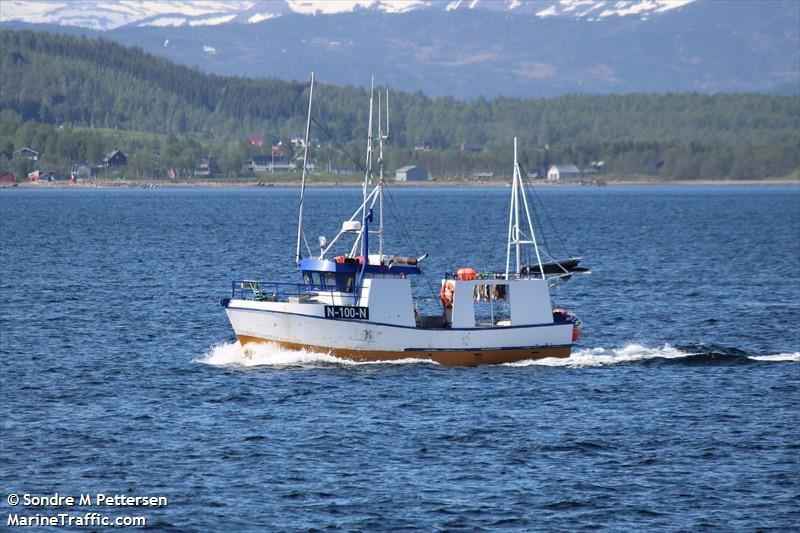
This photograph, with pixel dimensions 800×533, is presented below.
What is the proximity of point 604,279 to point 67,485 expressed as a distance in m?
57.1

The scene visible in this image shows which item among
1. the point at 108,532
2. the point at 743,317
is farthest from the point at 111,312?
the point at 108,532

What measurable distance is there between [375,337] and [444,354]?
2.73m

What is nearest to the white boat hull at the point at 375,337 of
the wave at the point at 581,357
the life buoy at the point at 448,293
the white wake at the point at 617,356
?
the wave at the point at 581,357

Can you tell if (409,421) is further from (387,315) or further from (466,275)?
(466,275)

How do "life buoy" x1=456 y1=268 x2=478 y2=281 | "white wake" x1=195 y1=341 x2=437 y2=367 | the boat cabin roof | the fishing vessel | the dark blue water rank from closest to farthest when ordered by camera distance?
the dark blue water, the fishing vessel, "white wake" x1=195 y1=341 x2=437 y2=367, the boat cabin roof, "life buoy" x1=456 y1=268 x2=478 y2=281

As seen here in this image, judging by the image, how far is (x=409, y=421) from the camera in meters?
42.0

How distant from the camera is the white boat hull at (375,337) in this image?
49.8m

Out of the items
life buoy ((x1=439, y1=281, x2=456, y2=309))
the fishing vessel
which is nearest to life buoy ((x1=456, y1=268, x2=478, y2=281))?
the fishing vessel

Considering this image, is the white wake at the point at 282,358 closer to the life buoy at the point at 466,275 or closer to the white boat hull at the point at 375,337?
the white boat hull at the point at 375,337

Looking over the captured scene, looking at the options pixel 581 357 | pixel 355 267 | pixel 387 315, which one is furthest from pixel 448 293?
pixel 581 357

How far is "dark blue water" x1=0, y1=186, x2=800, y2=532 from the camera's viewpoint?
3356 centimetres

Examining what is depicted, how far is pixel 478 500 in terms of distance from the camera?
1336 inches

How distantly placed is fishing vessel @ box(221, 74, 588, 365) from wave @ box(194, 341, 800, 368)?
29 centimetres

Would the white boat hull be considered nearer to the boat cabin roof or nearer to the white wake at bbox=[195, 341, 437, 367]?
the white wake at bbox=[195, 341, 437, 367]
